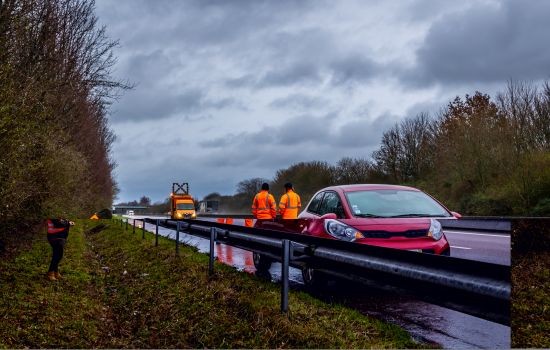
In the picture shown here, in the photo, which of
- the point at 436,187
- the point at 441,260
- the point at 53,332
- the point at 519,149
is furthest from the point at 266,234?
the point at 519,149

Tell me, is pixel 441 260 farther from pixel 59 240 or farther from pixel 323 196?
pixel 59 240

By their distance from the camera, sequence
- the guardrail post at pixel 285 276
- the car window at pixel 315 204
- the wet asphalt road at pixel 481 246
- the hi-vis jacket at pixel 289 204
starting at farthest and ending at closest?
1. the hi-vis jacket at pixel 289 204
2. the car window at pixel 315 204
3. the guardrail post at pixel 285 276
4. the wet asphalt road at pixel 481 246

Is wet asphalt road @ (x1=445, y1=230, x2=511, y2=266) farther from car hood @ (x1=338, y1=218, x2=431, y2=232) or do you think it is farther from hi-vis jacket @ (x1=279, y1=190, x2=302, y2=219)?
hi-vis jacket @ (x1=279, y1=190, x2=302, y2=219)

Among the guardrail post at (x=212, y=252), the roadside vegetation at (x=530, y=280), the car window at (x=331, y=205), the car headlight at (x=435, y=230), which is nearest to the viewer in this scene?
the roadside vegetation at (x=530, y=280)

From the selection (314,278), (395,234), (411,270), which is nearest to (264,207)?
(314,278)

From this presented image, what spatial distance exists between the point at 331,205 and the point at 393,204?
1652mm

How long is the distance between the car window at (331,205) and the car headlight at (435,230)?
2871 millimetres

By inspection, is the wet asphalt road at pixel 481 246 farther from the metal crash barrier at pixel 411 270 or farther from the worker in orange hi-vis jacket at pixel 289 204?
the worker in orange hi-vis jacket at pixel 289 204

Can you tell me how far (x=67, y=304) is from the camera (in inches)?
336

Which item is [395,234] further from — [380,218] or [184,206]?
[184,206]

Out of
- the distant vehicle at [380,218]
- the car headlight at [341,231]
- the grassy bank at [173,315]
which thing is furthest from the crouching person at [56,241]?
the car headlight at [341,231]

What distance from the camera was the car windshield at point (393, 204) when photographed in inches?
245

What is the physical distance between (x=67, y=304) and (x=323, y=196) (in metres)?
4.28

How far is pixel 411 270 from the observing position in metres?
4.45
